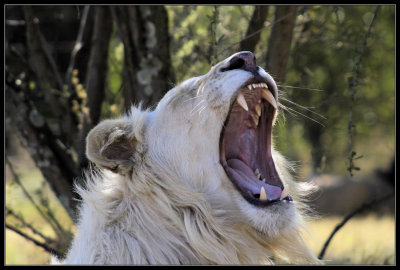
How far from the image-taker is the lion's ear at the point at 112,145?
3617 mm

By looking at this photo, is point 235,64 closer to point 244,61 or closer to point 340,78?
point 244,61

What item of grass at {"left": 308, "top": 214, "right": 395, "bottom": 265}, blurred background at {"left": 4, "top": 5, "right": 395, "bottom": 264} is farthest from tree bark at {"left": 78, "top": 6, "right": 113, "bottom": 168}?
grass at {"left": 308, "top": 214, "right": 395, "bottom": 265}

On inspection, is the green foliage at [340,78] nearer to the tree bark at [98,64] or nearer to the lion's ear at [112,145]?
the tree bark at [98,64]

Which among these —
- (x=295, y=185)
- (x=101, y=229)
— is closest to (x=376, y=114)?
(x=295, y=185)

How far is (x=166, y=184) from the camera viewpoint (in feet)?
11.9

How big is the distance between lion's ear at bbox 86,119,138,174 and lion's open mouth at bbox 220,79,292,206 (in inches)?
24.8

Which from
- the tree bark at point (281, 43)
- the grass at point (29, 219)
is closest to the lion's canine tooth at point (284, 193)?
the tree bark at point (281, 43)

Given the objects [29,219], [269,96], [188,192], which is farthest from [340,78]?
[188,192]

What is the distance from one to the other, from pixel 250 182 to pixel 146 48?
1.98 meters

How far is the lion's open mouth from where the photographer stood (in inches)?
149

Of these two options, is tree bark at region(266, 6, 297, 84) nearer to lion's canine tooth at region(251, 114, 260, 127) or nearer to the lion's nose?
lion's canine tooth at region(251, 114, 260, 127)

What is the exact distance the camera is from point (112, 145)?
3748 millimetres

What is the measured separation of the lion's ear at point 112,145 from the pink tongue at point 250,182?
2.25 ft

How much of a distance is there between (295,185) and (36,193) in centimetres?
379
